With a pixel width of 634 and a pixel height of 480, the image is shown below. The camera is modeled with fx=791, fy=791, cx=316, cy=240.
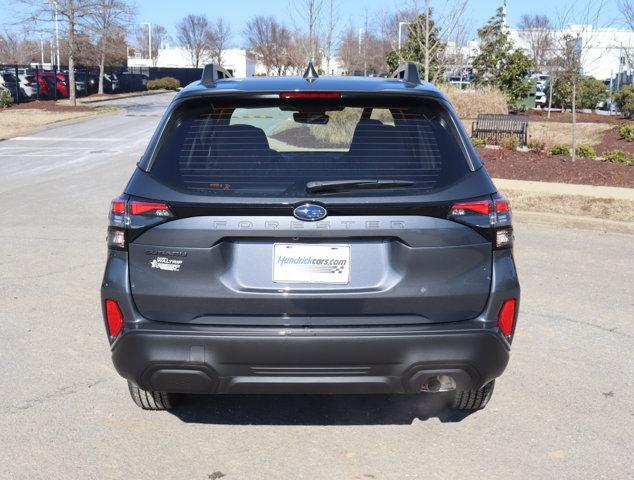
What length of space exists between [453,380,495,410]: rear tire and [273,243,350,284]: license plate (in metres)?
1.18

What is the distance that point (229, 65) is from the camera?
104 metres

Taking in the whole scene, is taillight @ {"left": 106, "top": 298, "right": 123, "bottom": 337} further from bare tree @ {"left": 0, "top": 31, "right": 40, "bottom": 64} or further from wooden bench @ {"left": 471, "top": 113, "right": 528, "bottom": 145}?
bare tree @ {"left": 0, "top": 31, "right": 40, "bottom": 64}

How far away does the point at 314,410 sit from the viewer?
445 centimetres

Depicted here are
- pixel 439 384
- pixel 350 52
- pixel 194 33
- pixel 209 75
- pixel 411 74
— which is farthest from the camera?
pixel 194 33

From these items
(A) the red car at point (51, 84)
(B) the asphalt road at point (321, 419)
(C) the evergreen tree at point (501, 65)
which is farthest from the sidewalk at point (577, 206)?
(A) the red car at point (51, 84)

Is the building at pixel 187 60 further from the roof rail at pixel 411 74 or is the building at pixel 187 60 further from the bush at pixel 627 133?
the roof rail at pixel 411 74

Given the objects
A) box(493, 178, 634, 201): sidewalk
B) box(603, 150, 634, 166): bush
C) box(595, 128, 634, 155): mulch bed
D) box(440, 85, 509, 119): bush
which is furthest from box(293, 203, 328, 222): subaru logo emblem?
box(440, 85, 509, 119): bush

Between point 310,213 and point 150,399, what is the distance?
5.06 feet

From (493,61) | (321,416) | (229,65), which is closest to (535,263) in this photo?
(321,416)

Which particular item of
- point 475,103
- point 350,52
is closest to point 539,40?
point 350,52

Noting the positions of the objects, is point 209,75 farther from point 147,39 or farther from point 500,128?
point 147,39

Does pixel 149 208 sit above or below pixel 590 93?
below

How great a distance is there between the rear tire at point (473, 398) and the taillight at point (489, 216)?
3.02 ft

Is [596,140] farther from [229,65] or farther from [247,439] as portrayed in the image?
[229,65]
